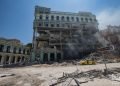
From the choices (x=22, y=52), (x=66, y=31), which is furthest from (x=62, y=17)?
(x=22, y=52)

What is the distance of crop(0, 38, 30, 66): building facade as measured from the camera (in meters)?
44.2

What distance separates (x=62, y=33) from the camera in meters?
53.5

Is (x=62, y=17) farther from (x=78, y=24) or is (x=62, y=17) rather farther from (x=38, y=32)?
(x=38, y=32)

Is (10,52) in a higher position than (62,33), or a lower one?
lower

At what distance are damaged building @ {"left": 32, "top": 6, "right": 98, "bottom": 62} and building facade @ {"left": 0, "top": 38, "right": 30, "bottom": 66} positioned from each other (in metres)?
6.60

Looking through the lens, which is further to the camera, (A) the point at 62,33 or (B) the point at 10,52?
(A) the point at 62,33

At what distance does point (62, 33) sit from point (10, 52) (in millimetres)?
21699

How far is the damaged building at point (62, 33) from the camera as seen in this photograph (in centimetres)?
4759

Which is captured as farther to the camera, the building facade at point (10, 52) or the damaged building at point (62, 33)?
the damaged building at point (62, 33)

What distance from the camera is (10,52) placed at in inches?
1818

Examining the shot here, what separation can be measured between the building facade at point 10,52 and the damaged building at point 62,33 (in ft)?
21.7

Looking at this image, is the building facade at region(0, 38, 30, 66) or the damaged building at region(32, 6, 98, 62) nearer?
the building facade at region(0, 38, 30, 66)

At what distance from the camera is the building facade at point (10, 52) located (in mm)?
44244

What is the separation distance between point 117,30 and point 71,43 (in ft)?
75.7
